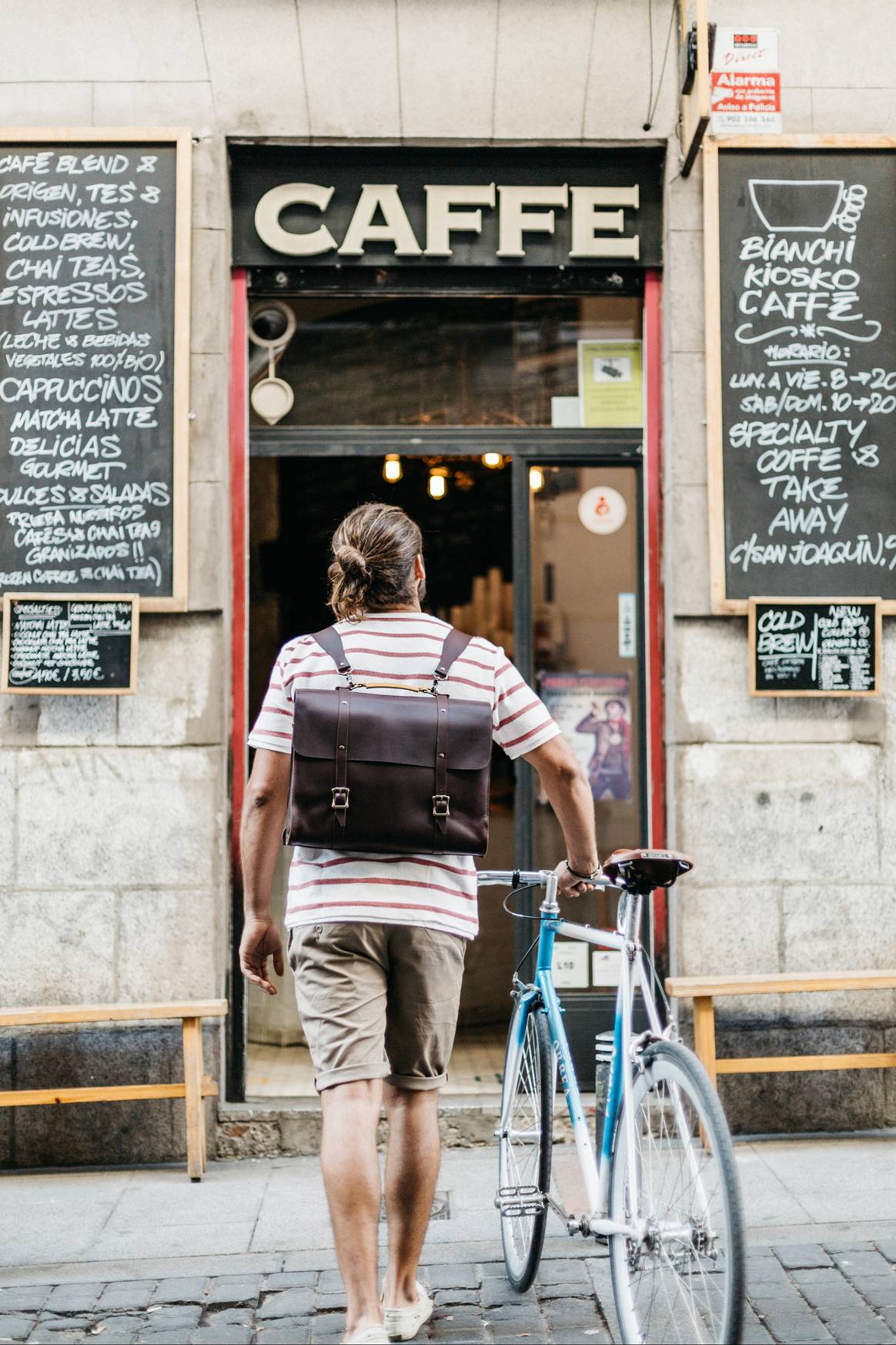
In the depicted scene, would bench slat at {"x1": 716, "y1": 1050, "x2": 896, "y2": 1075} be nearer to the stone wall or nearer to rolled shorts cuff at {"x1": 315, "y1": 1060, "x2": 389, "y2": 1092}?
Answer: the stone wall

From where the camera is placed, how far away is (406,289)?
582 cm

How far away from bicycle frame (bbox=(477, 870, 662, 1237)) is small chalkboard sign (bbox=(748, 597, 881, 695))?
2.12m

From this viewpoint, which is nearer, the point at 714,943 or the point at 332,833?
the point at 332,833

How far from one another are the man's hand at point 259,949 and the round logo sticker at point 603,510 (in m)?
2.99

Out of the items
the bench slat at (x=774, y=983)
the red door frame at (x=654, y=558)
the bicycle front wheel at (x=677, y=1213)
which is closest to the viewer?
the bicycle front wheel at (x=677, y=1213)

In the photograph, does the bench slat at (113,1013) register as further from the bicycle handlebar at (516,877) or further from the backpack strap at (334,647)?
the backpack strap at (334,647)

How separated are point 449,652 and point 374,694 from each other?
0.73 ft

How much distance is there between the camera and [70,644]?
5.39m

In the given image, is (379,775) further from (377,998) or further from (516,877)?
(516,877)

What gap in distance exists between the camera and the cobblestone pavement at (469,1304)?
3504 mm

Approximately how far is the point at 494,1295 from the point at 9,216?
14.5ft

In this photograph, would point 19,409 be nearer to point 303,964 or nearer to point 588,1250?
point 303,964

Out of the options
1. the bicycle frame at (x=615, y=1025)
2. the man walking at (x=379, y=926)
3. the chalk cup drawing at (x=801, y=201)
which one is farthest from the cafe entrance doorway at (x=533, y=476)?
the man walking at (x=379, y=926)

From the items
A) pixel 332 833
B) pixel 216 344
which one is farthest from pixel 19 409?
pixel 332 833
